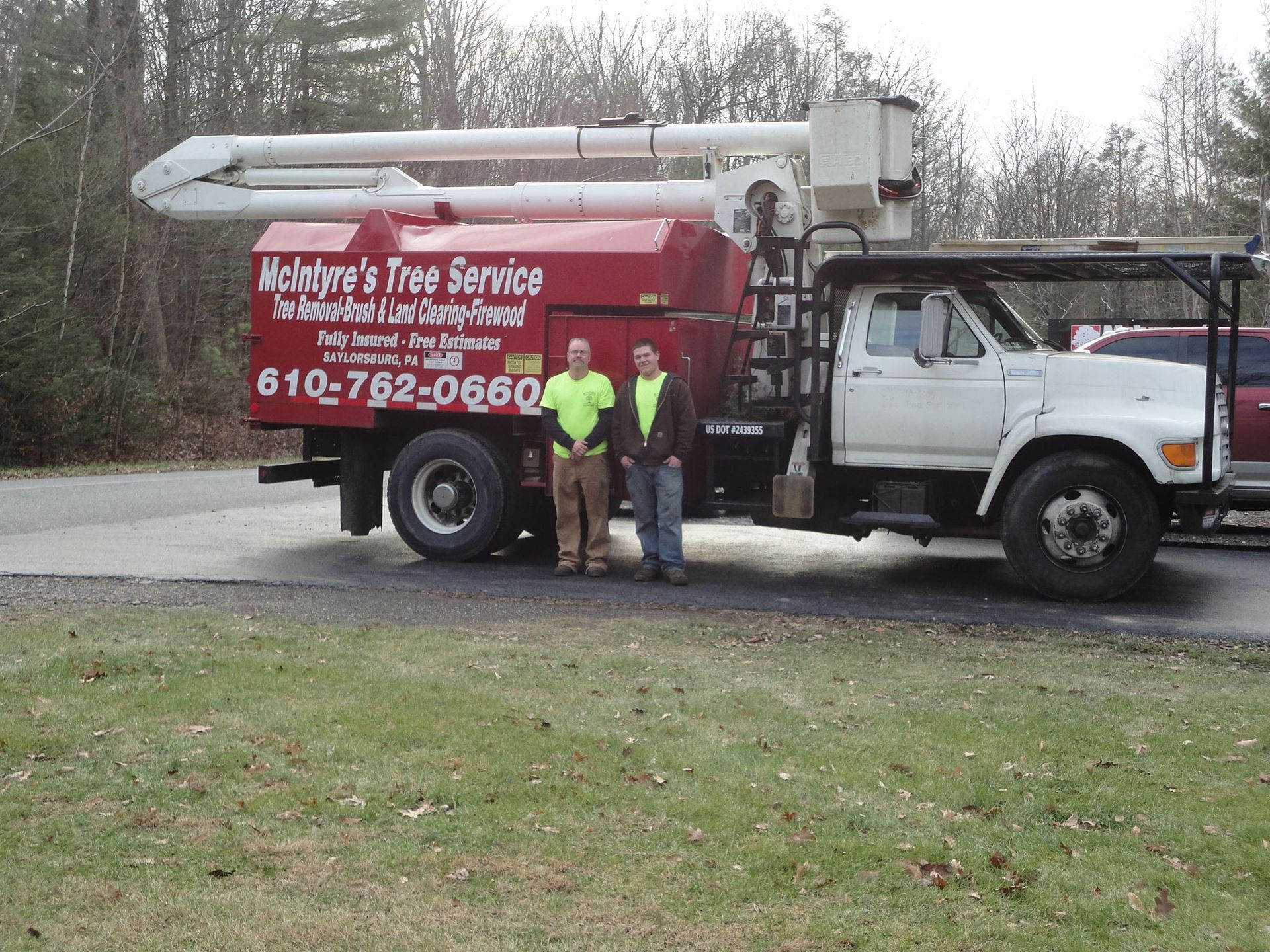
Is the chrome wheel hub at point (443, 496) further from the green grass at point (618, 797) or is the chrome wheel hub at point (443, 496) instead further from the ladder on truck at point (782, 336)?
the green grass at point (618, 797)

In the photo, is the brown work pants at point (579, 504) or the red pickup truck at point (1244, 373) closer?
the brown work pants at point (579, 504)

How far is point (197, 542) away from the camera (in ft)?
42.0

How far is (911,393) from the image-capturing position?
10531 mm

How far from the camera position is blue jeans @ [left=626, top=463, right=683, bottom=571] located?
10891mm

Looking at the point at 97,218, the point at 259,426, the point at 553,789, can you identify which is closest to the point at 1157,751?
the point at 553,789

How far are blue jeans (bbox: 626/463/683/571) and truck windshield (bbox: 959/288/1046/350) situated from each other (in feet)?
8.49

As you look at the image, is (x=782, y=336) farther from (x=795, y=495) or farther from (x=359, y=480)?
(x=359, y=480)

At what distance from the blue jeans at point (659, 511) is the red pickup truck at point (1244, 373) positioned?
4.42m

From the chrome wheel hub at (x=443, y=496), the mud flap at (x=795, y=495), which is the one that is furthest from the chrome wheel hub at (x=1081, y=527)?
the chrome wheel hub at (x=443, y=496)

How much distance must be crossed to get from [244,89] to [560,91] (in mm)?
7806

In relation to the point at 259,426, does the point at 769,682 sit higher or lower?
lower

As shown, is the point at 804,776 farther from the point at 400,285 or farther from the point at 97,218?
the point at 97,218

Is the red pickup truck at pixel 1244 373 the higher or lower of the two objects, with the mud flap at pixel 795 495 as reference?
higher

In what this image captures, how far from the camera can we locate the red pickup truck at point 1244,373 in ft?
41.9
